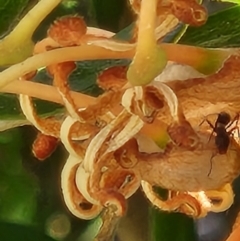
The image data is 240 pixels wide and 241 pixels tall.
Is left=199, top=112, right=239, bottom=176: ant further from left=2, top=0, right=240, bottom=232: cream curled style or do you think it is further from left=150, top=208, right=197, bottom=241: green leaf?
left=150, top=208, right=197, bottom=241: green leaf

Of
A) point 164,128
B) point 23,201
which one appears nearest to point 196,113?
point 164,128

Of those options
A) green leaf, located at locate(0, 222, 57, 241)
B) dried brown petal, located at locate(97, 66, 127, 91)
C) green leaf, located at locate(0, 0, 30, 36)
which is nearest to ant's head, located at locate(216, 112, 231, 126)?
dried brown petal, located at locate(97, 66, 127, 91)

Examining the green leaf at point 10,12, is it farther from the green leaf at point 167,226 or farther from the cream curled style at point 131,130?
the green leaf at point 167,226

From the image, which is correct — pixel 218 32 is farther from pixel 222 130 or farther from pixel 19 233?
pixel 19 233

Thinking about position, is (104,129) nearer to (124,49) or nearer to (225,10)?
(124,49)

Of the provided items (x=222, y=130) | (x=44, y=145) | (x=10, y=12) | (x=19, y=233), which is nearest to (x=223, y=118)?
(x=222, y=130)

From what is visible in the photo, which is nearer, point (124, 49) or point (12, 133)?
point (124, 49)
